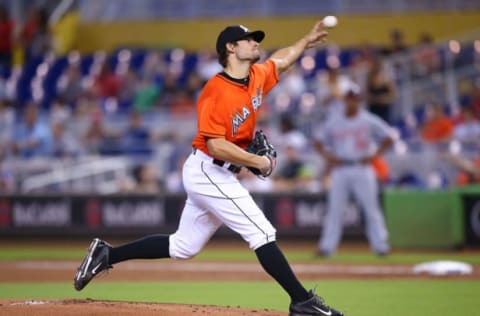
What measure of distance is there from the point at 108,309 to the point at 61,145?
10576 millimetres

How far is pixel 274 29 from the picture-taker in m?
22.6

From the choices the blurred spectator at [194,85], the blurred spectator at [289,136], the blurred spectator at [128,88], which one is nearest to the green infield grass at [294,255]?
the blurred spectator at [289,136]

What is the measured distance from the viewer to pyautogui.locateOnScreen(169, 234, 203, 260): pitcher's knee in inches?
288

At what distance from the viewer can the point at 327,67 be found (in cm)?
1969

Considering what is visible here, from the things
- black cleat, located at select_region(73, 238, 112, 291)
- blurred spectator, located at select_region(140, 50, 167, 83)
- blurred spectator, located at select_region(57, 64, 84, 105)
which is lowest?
black cleat, located at select_region(73, 238, 112, 291)

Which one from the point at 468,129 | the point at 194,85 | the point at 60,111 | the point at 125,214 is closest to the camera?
the point at 468,129

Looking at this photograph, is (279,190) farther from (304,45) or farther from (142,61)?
(304,45)

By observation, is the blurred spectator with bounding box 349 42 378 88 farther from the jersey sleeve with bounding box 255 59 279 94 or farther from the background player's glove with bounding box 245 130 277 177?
the background player's glove with bounding box 245 130 277 177

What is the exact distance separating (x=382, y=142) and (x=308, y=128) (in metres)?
4.16

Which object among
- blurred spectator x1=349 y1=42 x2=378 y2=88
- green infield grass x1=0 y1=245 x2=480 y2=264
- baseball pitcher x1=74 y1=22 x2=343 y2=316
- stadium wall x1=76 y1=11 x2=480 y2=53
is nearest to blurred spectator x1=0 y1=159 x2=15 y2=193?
green infield grass x1=0 y1=245 x2=480 y2=264

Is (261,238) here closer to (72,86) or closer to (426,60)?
(426,60)

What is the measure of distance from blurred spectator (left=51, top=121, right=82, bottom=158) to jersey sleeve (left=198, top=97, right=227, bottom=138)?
1074cm

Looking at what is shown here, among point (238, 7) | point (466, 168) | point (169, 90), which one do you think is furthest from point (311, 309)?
point (238, 7)

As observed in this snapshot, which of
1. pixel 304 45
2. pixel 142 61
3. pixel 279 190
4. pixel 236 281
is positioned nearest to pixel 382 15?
pixel 142 61
